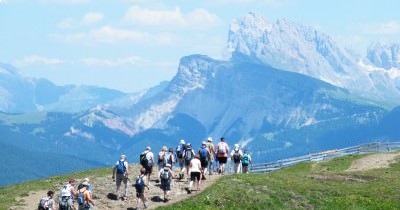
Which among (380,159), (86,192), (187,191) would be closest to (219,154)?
(187,191)

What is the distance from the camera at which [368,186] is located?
179 ft

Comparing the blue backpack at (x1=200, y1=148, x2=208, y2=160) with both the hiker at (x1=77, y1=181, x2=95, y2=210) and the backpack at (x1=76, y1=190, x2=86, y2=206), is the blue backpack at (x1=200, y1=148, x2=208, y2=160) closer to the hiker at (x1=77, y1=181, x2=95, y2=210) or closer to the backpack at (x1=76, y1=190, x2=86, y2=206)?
the hiker at (x1=77, y1=181, x2=95, y2=210)

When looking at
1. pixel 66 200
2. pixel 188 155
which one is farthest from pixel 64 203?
pixel 188 155

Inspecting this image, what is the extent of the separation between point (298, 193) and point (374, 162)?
92.1 feet

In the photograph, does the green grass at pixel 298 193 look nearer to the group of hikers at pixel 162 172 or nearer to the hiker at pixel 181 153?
the group of hikers at pixel 162 172

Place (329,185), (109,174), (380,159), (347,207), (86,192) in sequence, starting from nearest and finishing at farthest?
(86,192), (347,207), (329,185), (109,174), (380,159)

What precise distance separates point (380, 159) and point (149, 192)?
116 feet

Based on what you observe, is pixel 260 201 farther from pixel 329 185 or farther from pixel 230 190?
pixel 329 185

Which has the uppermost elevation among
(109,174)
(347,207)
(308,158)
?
(308,158)

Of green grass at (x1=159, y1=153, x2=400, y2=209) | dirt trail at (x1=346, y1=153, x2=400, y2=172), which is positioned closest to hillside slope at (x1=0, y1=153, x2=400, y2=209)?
green grass at (x1=159, y1=153, x2=400, y2=209)

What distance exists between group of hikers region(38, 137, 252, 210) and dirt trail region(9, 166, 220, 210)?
527mm

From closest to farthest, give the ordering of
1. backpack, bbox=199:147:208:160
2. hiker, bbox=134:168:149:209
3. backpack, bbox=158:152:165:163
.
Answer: hiker, bbox=134:168:149:209, backpack, bbox=158:152:165:163, backpack, bbox=199:147:208:160

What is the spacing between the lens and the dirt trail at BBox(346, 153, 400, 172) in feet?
236

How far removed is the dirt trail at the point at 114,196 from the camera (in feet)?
153
